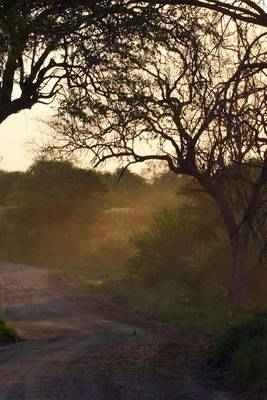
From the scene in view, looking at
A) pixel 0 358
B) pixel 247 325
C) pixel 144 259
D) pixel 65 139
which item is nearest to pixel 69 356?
pixel 0 358

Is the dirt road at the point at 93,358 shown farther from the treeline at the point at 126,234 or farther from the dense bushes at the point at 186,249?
the dense bushes at the point at 186,249

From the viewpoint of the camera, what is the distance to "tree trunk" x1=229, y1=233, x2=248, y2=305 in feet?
71.3

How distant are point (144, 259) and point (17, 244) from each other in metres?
23.4

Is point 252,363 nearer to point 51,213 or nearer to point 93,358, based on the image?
point 93,358

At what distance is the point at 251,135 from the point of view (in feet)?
26.4

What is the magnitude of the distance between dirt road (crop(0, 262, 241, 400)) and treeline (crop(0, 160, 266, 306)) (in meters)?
3.40

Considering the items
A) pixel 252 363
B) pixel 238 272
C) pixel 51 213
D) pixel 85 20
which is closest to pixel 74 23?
pixel 85 20

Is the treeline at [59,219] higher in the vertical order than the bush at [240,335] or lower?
higher

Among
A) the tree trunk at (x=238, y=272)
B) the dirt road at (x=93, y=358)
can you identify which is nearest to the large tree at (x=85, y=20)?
the dirt road at (x=93, y=358)

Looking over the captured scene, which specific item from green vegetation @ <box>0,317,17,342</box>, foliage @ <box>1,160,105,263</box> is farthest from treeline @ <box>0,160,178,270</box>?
green vegetation @ <box>0,317,17,342</box>

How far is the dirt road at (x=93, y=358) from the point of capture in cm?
934

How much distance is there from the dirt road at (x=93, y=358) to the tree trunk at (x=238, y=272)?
125 inches

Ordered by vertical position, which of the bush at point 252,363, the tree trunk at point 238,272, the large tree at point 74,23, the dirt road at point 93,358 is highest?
the large tree at point 74,23

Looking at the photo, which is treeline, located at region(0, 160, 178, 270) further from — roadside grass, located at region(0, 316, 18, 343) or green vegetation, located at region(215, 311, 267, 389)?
green vegetation, located at region(215, 311, 267, 389)
